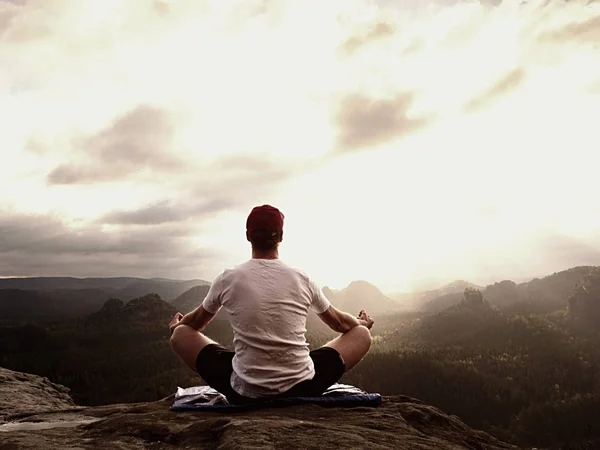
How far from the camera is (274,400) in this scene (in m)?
4.86

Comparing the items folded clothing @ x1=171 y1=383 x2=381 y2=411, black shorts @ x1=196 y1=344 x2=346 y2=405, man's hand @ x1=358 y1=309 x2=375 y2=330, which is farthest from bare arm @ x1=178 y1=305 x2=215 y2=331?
man's hand @ x1=358 y1=309 x2=375 y2=330

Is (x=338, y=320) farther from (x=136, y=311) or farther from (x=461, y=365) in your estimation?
(x=136, y=311)

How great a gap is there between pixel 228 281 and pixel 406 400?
303cm

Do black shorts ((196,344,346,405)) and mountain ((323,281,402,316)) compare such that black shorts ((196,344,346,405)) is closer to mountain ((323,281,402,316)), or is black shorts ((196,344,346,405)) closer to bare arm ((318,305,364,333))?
bare arm ((318,305,364,333))

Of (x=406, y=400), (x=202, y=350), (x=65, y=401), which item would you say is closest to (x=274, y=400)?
(x=202, y=350)

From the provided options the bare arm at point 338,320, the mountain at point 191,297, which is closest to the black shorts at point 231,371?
the bare arm at point 338,320

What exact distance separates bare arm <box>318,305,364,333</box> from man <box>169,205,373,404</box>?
140mm

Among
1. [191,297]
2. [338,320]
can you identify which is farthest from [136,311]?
[338,320]

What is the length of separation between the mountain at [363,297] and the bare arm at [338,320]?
192 ft

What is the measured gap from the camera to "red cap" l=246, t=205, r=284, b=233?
15.6 ft

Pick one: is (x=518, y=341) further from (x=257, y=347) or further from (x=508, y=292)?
(x=508, y=292)

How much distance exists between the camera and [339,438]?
3648 millimetres

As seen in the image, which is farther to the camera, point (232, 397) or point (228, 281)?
point (232, 397)

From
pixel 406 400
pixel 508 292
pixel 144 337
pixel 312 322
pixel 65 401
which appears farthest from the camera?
pixel 508 292
